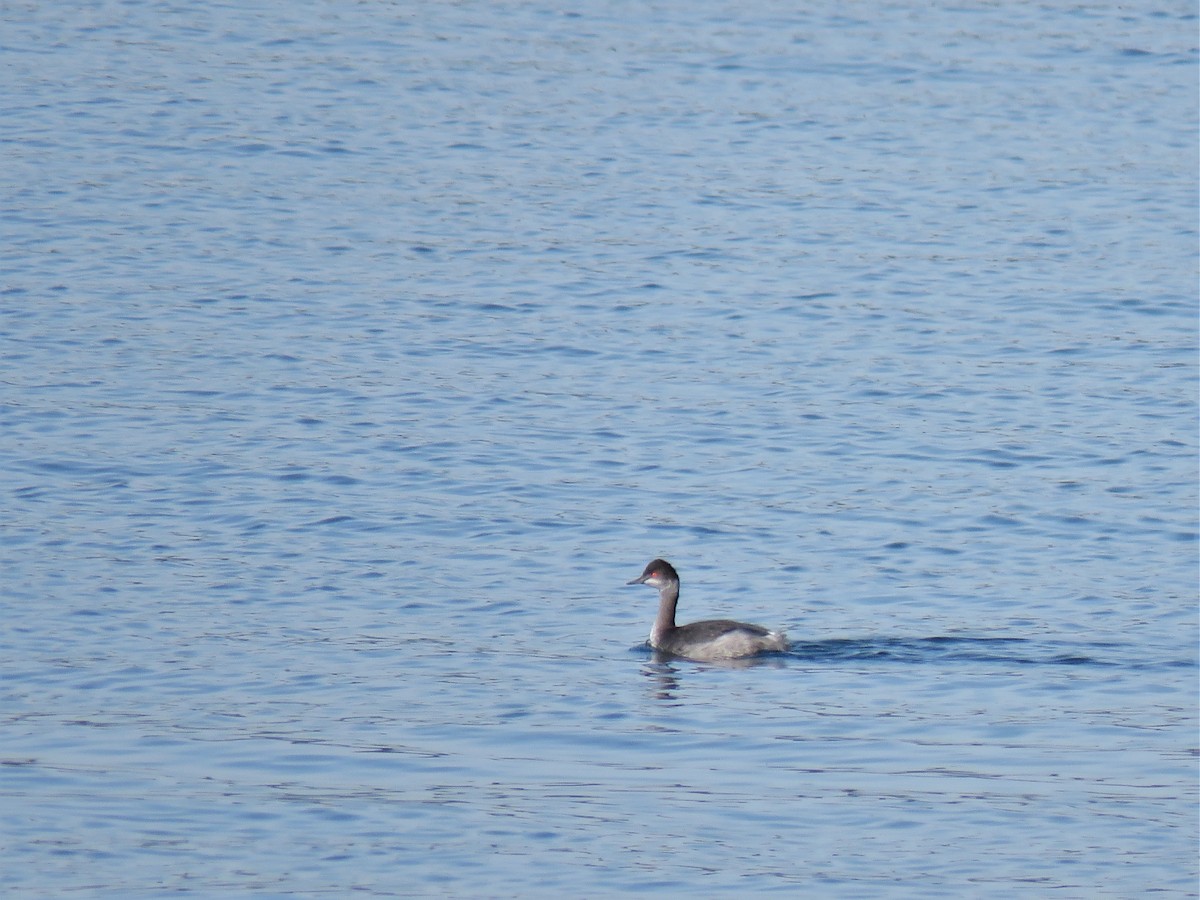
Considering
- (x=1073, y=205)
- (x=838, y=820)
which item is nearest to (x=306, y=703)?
(x=838, y=820)

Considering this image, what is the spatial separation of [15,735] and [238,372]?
948cm

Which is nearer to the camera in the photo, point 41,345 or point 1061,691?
point 1061,691

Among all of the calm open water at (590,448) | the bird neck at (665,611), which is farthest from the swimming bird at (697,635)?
the calm open water at (590,448)

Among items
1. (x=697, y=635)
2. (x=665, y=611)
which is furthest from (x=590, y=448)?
(x=697, y=635)

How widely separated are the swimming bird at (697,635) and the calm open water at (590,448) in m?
0.20

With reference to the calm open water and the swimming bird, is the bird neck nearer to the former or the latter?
the swimming bird

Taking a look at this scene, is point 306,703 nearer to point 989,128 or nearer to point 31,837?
point 31,837

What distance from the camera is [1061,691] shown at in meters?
13.5

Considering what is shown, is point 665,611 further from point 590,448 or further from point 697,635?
point 590,448

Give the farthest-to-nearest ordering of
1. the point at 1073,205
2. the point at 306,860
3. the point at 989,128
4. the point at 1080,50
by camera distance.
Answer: the point at 1080,50
the point at 989,128
the point at 1073,205
the point at 306,860

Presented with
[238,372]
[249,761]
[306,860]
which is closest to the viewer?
[306,860]

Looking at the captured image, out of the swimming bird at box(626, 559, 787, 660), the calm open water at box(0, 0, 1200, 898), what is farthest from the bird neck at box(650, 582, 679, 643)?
the calm open water at box(0, 0, 1200, 898)

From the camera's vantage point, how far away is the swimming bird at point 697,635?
1433cm

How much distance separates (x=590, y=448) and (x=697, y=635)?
520 cm
